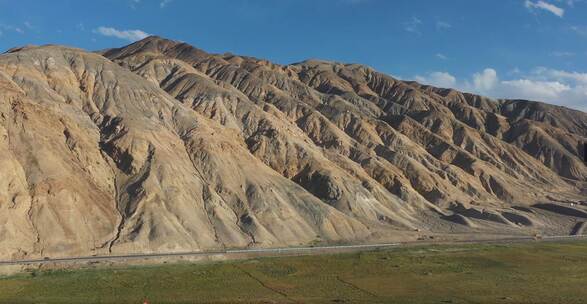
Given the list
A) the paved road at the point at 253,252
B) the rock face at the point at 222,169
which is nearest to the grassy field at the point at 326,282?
the paved road at the point at 253,252

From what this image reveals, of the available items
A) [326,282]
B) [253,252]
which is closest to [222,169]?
[253,252]

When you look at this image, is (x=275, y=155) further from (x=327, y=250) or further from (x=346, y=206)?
(x=327, y=250)

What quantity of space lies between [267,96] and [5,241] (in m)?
95.6

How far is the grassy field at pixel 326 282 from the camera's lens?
43.1m

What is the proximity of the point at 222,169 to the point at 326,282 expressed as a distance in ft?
147

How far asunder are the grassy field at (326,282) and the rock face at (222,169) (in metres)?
14.7

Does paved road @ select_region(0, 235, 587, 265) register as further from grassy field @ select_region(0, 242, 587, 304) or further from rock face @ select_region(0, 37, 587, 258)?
grassy field @ select_region(0, 242, 587, 304)

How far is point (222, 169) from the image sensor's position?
9181 cm

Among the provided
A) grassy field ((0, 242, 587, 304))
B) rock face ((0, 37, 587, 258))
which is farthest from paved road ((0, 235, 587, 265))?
grassy field ((0, 242, 587, 304))

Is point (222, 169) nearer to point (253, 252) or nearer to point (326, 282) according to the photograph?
point (253, 252)

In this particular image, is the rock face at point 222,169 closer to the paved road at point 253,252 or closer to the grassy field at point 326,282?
the paved road at point 253,252

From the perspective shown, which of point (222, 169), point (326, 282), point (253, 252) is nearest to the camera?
point (326, 282)

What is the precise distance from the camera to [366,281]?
51312 millimetres

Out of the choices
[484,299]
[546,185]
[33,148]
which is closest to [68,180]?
[33,148]
